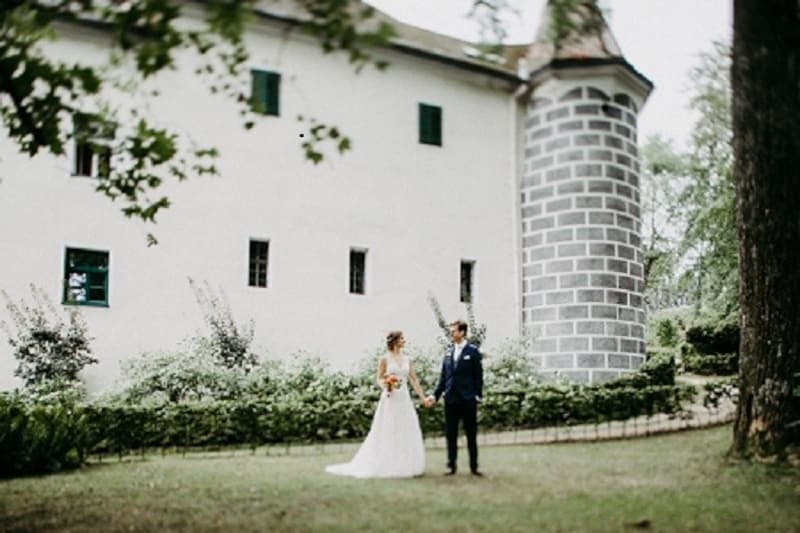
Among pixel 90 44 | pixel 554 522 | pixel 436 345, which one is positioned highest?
pixel 90 44

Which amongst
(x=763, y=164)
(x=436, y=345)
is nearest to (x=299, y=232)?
(x=436, y=345)

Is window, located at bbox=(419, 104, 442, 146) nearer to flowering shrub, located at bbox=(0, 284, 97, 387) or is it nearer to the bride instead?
flowering shrub, located at bbox=(0, 284, 97, 387)

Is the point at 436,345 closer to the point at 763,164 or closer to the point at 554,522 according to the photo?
the point at 763,164

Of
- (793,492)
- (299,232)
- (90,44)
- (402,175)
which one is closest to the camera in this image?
(793,492)

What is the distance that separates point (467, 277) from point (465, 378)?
11.6m

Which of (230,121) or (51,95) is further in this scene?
(230,121)

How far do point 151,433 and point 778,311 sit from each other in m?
9.52

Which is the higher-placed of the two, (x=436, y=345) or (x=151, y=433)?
(x=436, y=345)

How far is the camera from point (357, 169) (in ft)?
67.8

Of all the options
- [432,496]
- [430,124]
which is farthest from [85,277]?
[432,496]

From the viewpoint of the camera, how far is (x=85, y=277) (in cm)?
1795

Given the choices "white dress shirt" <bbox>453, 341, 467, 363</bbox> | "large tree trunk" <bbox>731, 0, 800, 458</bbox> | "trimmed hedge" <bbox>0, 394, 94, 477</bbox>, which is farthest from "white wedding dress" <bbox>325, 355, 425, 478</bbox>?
"large tree trunk" <bbox>731, 0, 800, 458</bbox>

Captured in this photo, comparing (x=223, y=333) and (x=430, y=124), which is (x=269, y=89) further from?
(x=223, y=333)

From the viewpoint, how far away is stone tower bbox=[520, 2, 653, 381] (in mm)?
20062
